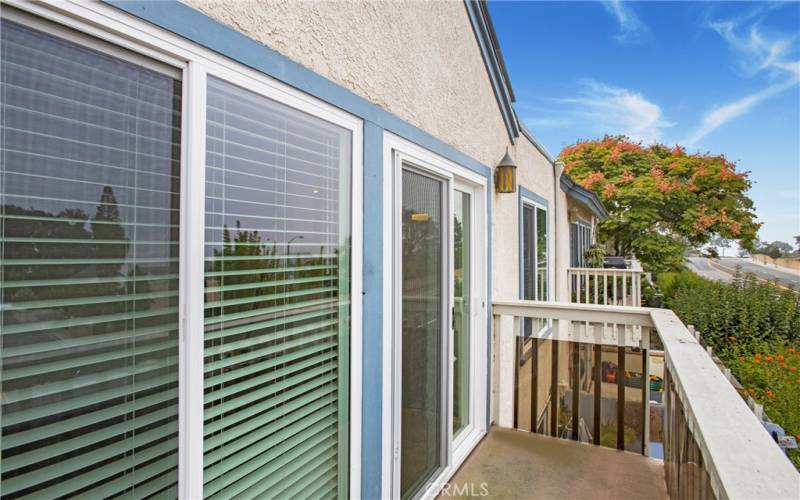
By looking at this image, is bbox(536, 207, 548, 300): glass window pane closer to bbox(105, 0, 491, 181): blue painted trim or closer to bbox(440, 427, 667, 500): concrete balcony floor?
bbox(440, 427, 667, 500): concrete balcony floor

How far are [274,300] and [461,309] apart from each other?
6.48ft

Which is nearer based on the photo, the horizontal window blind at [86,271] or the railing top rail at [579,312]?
the horizontal window blind at [86,271]

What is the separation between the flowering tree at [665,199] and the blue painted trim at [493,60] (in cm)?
1381

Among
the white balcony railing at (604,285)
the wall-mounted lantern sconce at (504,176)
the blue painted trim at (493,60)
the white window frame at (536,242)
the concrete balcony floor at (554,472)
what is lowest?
the concrete balcony floor at (554,472)

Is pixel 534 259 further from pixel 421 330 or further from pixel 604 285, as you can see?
pixel 421 330

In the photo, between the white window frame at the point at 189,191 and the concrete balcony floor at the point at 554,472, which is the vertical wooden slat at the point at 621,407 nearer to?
the concrete balcony floor at the point at 554,472

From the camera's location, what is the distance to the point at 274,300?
1.49m

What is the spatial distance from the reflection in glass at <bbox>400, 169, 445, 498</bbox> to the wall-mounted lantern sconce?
129 centimetres

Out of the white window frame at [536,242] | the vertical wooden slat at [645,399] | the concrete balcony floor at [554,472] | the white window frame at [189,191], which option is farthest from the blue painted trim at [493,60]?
the concrete balcony floor at [554,472]

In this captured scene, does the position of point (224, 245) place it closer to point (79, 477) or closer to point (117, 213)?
point (117, 213)

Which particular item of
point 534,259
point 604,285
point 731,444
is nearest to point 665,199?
point 604,285

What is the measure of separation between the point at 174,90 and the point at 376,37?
1.18m

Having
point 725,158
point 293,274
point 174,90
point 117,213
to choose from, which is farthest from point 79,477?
point 725,158

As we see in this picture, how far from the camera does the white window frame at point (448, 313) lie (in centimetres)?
212
